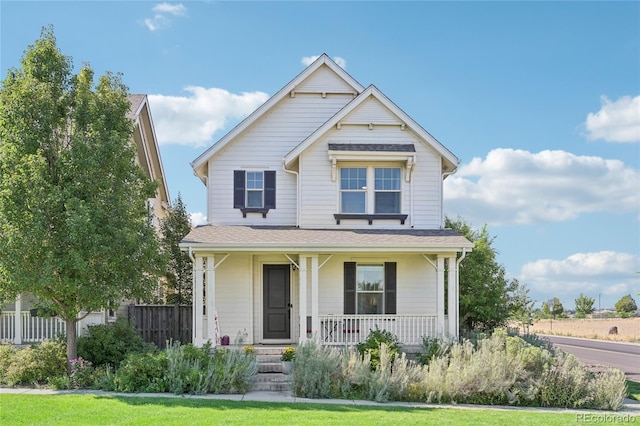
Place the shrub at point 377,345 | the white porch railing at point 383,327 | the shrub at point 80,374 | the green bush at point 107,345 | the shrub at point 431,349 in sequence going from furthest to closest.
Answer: the white porch railing at point 383,327 → the green bush at point 107,345 → the shrub at point 431,349 → the shrub at point 377,345 → the shrub at point 80,374

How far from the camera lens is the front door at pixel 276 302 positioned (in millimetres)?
18344

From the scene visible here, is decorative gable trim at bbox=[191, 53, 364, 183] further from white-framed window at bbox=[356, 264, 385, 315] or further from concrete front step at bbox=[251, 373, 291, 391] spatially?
concrete front step at bbox=[251, 373, 291, 391]

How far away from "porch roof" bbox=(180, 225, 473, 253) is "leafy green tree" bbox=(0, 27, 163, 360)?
1.98m

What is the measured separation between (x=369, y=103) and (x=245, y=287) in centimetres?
664

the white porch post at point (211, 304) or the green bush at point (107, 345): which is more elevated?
the white porch post at point (211, 304)

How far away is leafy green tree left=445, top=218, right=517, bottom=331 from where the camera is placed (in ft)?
66.4

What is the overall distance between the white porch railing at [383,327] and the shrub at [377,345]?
0.91m

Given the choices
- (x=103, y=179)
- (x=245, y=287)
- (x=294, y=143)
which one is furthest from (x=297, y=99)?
(x=103, y=179)

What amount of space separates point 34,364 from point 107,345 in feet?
6.07

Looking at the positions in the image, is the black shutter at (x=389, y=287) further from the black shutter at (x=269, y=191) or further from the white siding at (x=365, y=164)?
the black shutter at (x=269, y=191)

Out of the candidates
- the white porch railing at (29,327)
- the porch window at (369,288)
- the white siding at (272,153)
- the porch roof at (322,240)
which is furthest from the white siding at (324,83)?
the white porch railing at (29,327)

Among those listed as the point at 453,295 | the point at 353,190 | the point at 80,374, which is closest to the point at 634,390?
the point at 453,295

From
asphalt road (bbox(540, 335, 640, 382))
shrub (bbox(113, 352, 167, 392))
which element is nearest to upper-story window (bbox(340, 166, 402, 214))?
shrub (bbox(113, 352, 167, 392))

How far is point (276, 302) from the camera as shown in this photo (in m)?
18.4
